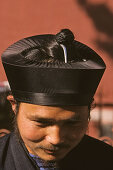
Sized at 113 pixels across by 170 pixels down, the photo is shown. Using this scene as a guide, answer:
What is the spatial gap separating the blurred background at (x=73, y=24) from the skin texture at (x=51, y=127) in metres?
2.96

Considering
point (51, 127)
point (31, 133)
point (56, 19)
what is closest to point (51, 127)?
point (51, 127)

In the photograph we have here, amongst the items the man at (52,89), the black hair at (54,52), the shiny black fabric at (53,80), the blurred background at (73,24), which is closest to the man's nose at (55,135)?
the man at (52,89)

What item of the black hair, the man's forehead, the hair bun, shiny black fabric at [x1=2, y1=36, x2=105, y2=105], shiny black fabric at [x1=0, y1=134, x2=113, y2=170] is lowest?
shiny black fabric at [x1=0, y1=134, x2=113, y2=170]

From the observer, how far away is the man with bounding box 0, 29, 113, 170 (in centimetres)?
163

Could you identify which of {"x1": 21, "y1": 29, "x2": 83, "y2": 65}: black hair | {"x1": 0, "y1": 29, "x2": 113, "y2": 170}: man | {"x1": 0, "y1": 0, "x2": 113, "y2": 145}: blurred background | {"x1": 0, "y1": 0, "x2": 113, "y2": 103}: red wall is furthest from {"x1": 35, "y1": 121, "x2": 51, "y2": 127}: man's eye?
{"x1": 0, "y1": 0, "x2": 113, "y2": 103}: red wall

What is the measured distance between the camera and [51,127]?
163 centimetres

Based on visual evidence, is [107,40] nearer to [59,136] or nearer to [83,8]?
[83,8]

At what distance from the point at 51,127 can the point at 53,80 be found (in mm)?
210

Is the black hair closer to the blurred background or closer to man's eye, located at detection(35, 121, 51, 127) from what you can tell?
man's eye, located at detection(35, 121, 51, 127)

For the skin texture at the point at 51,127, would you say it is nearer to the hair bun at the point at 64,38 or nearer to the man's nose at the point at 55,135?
the man's nose at the point at 55,135

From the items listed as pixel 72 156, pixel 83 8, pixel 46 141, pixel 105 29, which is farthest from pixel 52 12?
pixel 46 141

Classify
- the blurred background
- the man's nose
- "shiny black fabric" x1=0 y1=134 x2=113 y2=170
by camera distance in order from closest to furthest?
the man's nose, "shiny black fabric" x1=0 y1=134 x2=113 y2=170, the blurred background

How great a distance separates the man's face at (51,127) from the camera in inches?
64.0

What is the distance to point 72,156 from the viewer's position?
2.11 metres
